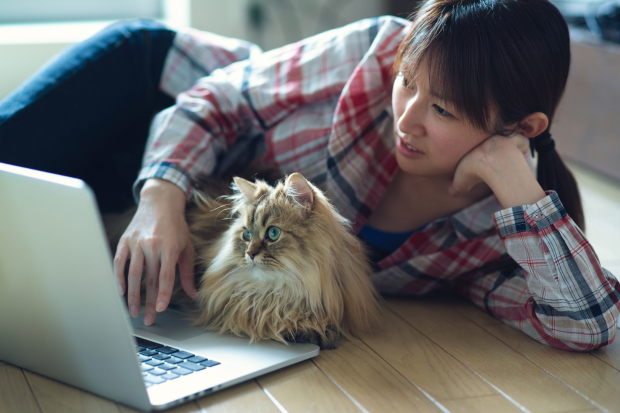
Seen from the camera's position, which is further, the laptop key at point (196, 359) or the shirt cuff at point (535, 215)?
the shirt cuff at point (535, 215)

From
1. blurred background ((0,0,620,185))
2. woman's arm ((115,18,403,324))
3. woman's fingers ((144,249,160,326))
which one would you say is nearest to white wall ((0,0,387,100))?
blurred background ((0,0,620,185))

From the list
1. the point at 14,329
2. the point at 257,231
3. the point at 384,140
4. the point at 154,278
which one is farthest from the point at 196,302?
the point at 384,140

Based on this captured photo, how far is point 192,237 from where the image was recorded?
1.29 metres

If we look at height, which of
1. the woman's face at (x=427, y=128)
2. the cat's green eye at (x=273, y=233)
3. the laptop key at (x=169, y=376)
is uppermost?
the woman's face at (x=427, y=128)

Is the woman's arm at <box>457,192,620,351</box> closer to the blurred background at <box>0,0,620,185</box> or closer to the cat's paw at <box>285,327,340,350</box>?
the cat's paw at <box>285,327,340,350</box>

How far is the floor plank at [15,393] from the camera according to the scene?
94cm

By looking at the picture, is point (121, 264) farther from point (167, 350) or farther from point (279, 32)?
point (279, 32)

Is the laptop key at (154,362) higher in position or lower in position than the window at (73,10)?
lower

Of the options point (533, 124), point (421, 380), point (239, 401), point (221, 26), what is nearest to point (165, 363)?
point (239, 401)

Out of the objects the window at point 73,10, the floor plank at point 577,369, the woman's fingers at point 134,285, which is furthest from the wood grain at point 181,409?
the window at point 73,10

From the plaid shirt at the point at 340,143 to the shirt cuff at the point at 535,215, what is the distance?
0.14 m

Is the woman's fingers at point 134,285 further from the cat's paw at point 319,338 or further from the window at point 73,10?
the window at point 73,10

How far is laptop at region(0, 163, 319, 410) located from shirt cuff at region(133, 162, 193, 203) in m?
0.37

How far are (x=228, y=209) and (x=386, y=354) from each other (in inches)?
18.1
